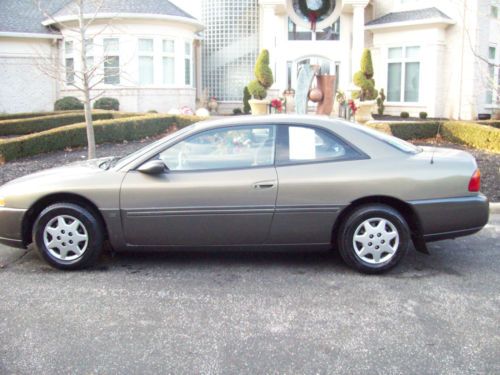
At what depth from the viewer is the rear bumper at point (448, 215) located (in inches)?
199

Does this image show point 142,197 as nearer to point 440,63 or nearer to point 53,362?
point 53,362

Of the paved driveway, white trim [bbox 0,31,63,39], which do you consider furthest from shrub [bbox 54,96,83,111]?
the paved driveway

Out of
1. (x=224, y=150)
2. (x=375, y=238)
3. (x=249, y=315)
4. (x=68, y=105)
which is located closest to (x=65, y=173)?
(x=224, y=150)

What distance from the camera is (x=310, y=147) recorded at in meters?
5.21

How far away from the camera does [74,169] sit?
547cm

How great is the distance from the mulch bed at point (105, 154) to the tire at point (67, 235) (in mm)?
4557

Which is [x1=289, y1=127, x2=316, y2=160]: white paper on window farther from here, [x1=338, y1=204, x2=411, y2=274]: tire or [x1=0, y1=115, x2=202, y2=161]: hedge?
[x1=0, y1=115, x2=202, y2=161]: hedge

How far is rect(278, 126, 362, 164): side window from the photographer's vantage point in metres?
5.16

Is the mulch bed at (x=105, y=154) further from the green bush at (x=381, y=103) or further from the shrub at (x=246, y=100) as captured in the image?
the shrub at (x=246, y=100)

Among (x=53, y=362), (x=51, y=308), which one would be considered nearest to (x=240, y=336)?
(x=53, y=362)

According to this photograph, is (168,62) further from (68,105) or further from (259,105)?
(259,105)

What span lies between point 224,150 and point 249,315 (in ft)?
5.48

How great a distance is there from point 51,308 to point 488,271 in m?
3.78

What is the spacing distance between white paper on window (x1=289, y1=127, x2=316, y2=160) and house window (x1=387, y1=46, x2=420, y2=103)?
18471mm
